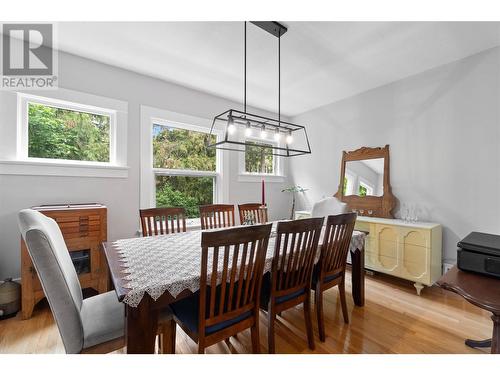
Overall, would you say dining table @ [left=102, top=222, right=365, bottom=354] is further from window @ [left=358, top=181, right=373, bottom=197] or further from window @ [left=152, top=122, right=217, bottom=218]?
window @ [left=358, top=181, right=373, bottom=197]

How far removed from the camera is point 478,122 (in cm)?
241

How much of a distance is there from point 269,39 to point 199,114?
150cm

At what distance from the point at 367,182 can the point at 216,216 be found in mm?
2262

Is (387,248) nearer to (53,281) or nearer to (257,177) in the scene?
(257,177)

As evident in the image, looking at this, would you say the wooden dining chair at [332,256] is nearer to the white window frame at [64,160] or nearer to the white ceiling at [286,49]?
the white ceiling at [286,49]

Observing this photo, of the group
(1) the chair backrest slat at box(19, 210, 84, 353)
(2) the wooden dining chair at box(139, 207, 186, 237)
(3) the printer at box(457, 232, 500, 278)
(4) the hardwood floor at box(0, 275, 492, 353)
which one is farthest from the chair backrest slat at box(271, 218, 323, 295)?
(2) the wooden dining chair at box(139, 207, 186, 237)

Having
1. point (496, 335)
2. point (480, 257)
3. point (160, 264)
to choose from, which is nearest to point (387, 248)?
point (480, 257)

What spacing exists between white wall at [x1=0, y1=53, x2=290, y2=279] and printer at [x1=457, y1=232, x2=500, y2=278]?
10.0ft

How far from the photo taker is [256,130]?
3754 millimetres

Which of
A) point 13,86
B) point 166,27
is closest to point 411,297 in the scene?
point 166,27

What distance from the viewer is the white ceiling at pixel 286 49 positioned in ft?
6.44

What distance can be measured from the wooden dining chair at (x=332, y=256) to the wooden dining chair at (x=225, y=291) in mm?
611

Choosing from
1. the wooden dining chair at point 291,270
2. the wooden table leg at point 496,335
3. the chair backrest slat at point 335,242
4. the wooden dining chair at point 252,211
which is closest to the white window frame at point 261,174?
the wooden dining chair at point 252,211
